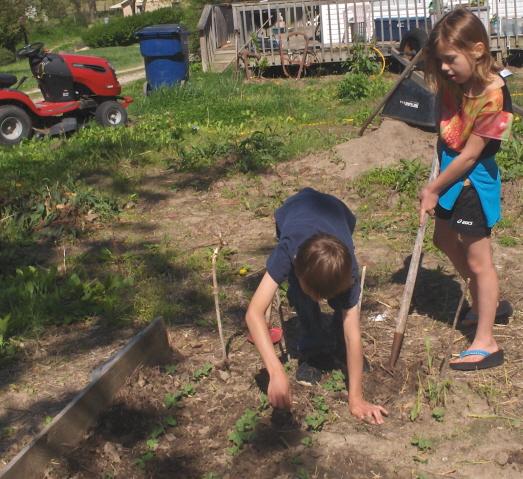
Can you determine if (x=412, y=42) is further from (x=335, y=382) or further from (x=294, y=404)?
(x=294, y=404)

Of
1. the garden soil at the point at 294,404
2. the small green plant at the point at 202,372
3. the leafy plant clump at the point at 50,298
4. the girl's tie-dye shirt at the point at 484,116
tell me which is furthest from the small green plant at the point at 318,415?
the leafy plant clump at the point at 50,298

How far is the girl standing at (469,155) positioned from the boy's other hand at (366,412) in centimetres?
58

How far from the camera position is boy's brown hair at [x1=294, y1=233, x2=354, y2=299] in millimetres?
2877

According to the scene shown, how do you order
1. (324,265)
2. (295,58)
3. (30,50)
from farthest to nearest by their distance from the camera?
1. (295,58)
2. (30,50)
3. (324,265)

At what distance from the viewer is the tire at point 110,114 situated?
972cm

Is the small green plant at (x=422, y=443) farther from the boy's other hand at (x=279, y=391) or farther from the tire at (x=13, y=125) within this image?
the tire at (x=13, y=125)

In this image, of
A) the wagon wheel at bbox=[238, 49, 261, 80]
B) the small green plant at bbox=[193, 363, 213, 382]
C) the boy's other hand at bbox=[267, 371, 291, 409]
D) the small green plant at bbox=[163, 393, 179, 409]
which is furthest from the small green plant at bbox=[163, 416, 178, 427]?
the wagon wheel at bbox=[238, 49, 261, 80]

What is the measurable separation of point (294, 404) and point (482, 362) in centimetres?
92

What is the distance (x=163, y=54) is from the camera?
1297 cm

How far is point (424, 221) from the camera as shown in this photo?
3.59 m

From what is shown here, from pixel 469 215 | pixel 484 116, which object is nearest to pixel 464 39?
pixel 484 116

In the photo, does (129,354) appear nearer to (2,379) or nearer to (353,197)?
(2,379)

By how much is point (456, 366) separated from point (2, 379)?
2.17 m

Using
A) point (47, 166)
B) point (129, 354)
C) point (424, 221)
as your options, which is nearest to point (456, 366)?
point (424, 221)
